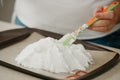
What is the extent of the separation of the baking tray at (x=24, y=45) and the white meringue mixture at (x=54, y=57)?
0.01 m

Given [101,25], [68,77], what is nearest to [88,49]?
[101,25]

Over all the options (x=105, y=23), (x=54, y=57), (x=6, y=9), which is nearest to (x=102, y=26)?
(x=105, y=23)

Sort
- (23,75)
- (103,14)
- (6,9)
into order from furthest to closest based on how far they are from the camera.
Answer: (6,9) < (103,14) < (23,75)

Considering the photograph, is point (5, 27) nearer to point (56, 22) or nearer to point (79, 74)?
point (56, 22)

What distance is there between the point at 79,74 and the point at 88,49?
0.16 metres

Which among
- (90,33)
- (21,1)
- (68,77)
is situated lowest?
(68,77)

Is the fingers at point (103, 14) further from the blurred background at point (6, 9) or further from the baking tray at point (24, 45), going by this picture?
the blurred background at point (6, 9)

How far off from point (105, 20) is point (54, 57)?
0.70ft

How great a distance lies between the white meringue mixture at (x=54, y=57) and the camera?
551mm

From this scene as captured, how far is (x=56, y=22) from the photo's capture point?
766 mm

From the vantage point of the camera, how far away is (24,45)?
680mm

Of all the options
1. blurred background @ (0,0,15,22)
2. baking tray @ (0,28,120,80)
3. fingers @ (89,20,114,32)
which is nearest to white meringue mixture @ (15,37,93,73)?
baking tray @ (0,28,120,80)

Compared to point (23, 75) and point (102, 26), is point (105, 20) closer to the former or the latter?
point (102, 26)

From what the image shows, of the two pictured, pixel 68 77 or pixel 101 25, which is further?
pixel 101 25
